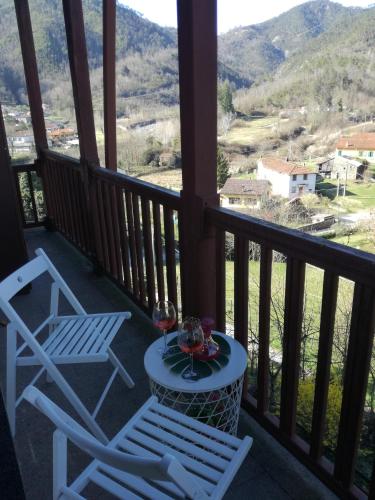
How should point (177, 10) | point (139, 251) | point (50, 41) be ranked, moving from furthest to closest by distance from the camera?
point (50, 41)
point (139, 251)
point (177, 10)

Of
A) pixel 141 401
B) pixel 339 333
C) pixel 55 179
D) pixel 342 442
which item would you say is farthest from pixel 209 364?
pixel 55 179

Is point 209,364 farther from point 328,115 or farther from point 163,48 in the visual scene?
point 163,48

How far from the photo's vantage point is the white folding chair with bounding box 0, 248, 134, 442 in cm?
187

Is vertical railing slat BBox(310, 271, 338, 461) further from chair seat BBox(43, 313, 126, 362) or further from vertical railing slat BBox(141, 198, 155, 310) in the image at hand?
vertical railing slat BBox(141, 198, 155, 310)

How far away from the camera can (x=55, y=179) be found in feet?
16.3

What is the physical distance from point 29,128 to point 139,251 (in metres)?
3.09

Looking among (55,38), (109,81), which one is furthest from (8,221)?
(55,38)

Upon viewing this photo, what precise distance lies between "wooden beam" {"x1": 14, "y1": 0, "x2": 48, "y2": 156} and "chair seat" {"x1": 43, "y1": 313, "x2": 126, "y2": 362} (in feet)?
11.7

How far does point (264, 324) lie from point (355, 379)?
540 mm

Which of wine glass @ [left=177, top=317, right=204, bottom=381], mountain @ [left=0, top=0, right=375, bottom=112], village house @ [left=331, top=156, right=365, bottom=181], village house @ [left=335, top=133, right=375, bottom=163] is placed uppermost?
mountain @ [left=0, top=0, right=375, bottom=112]

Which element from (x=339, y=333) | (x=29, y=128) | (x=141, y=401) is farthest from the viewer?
(x=29, y=128)

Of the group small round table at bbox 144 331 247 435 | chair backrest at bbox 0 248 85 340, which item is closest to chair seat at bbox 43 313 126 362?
chair backrest at bbox 0 248 85 340

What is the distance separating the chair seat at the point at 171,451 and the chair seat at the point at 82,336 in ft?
1.62

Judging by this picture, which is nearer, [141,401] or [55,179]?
[141,401]
